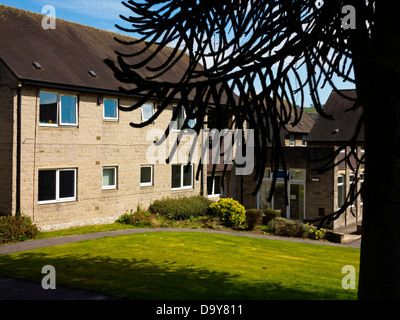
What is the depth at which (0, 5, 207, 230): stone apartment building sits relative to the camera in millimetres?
16641

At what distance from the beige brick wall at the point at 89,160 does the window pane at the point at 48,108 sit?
0.35 metres

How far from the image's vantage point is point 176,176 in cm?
2405

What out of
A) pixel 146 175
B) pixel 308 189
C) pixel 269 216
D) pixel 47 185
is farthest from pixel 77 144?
pixel 308 189

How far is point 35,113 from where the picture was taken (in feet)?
56.0

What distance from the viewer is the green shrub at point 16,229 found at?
14.9 metres

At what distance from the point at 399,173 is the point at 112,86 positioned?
16329 mm

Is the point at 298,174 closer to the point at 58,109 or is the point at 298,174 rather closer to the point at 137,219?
the point at 137,219

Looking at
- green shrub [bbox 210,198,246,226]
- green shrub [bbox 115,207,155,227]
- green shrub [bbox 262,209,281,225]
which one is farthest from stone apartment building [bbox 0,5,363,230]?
green shrub [bbox 210,198,246,226]

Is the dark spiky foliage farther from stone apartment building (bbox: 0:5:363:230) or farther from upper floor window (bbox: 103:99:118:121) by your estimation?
upper floor window (bbox: 103:99:118:121)

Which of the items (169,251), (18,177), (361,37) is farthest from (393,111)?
(18,177)

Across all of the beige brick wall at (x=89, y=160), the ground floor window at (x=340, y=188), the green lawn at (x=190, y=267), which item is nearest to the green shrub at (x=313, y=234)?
the green lawn at (x=190, y=267)

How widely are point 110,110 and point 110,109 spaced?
47 mm

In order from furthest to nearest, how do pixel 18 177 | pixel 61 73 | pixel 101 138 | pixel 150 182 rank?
1. pixel 150 182
2. pixel 101 138
3. pixel 61 73
4. pixel 18 177
